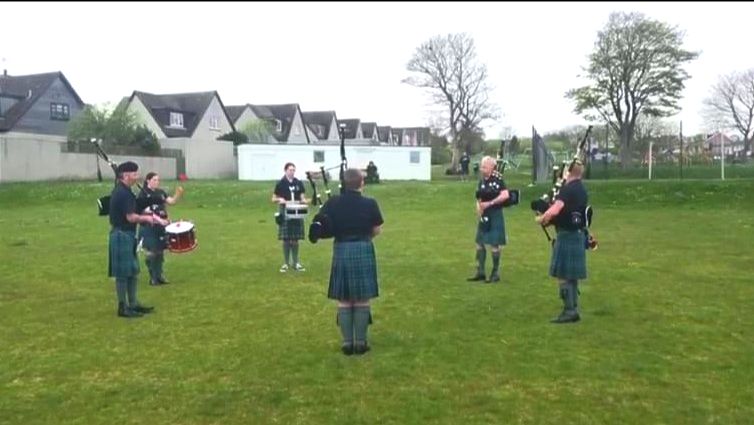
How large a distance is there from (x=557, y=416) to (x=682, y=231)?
14.5 meters

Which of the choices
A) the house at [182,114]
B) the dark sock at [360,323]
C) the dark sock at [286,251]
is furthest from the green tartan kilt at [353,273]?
the house at [182,114]

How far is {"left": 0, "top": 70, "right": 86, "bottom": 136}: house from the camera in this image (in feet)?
160

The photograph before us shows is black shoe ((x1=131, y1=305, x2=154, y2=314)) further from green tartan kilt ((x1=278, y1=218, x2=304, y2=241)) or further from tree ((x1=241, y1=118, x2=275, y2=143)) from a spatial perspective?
tree ((x1=241, y1=118, x2=275, y2=143))

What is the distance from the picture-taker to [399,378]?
19.6ft

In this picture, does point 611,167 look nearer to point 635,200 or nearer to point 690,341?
point 635,200

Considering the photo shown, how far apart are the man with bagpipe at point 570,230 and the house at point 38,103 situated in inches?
1894

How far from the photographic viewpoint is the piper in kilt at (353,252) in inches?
263

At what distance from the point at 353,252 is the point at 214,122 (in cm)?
5671

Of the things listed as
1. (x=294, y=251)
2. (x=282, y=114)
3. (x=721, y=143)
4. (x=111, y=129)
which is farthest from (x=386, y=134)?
(x=294, y=251)

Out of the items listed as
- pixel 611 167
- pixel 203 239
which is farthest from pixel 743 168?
pixel 203 239

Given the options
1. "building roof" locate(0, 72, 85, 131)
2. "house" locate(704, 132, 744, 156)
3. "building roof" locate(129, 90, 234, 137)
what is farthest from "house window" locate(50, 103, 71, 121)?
"house" locate(704, 132, 744, 156)

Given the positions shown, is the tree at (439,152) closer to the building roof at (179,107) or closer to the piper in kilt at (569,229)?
the building roof at (179,107)

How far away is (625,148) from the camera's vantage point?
145 feet

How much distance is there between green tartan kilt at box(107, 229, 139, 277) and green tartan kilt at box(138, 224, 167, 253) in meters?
2.17
